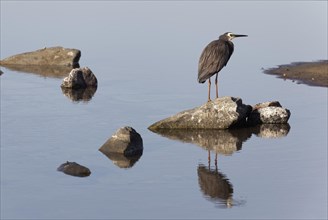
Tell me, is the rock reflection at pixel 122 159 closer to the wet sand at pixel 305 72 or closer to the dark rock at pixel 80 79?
the dark rock at pixel 80 79

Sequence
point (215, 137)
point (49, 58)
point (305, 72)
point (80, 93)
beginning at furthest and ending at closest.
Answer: point (49, 58)
point (305, 72)
point (80, 93)
point (215, 137)

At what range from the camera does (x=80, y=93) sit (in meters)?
34.4

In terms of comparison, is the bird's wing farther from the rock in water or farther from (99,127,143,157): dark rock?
(99,127,143,157): dark rock

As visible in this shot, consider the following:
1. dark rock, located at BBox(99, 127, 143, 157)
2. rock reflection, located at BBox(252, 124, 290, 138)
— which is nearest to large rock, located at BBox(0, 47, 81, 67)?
rock reflection, located at BBox(252, 124, 290, 138)

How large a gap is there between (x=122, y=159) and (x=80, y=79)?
11152 mm

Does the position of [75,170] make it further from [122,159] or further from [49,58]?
[49,58]

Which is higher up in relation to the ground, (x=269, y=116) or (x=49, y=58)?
(x=49, y=58)

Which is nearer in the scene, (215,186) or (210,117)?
(215,186)

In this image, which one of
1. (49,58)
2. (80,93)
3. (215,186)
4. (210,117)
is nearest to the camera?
(215,186)

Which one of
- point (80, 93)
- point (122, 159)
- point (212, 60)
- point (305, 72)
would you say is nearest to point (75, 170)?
point (122, 159)

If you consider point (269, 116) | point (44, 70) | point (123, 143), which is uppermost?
point (44, 70)

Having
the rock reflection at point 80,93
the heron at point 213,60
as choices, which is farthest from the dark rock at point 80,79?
the heron at point 213,60

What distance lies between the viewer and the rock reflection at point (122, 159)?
2411 cm

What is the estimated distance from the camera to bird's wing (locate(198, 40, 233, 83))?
29547mm
